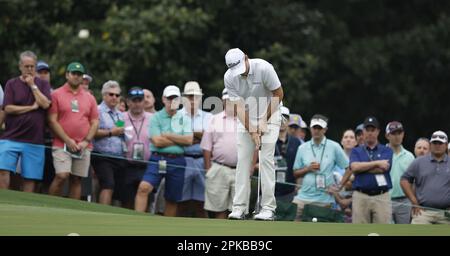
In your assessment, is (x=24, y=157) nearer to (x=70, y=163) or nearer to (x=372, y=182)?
(x=70, y=163)

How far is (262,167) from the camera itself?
14.0 metres

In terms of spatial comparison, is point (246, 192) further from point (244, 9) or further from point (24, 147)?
point (244, 9)

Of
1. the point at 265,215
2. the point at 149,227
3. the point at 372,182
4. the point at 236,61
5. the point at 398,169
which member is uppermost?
the point at 236,61

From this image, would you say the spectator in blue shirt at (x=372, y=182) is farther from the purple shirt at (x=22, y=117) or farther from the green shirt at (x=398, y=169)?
the purple shirt at (x=22, y=117)

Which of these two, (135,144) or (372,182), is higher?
(135,144)

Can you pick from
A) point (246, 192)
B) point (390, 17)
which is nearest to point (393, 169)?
point (246, 192)

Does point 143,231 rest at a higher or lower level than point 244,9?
lower

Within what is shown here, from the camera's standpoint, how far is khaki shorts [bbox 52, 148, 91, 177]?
16875mm

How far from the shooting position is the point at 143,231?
36.1 ft

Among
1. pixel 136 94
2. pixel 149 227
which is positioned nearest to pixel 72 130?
pixel 136 94

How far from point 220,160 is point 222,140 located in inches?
11.7


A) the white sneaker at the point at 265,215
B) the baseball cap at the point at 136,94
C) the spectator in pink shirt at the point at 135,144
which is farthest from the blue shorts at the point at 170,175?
the white sneaker at the point at 265,215

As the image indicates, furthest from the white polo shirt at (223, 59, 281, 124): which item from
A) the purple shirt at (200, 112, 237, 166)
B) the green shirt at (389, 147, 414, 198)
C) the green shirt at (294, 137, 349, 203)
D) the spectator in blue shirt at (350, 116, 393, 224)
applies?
the green shirt at (389, 147, 414, 198)
